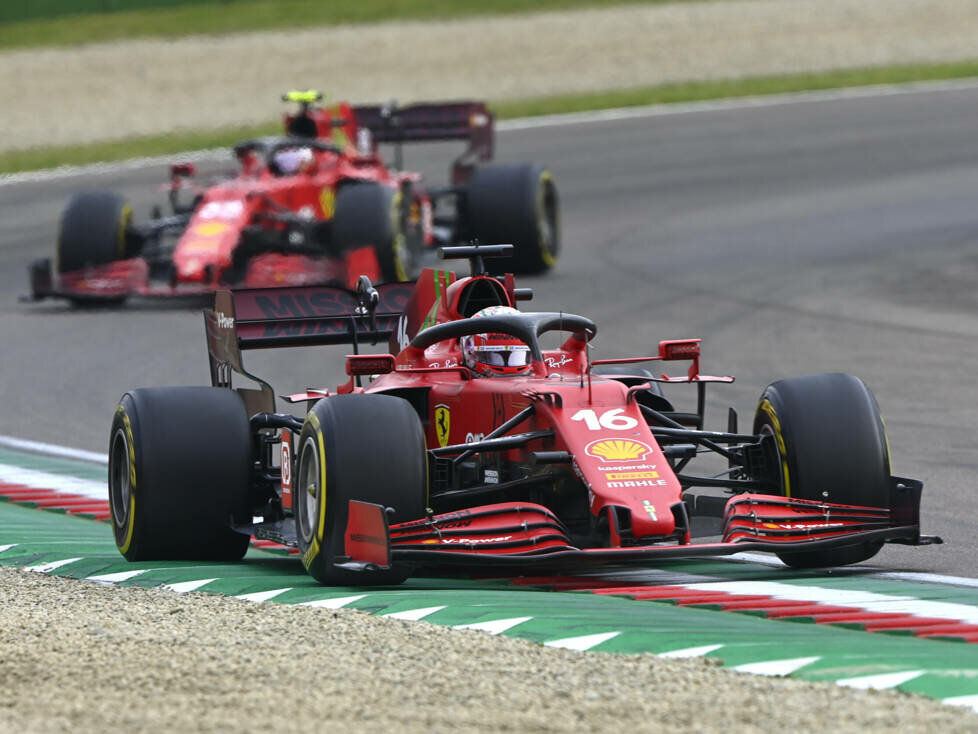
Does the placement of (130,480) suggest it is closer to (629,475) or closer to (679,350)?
(629,475)

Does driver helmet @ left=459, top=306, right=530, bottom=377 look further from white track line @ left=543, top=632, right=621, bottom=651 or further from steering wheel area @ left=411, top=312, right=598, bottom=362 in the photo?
white track line @ left=543, top=632, right=621, bottom=651

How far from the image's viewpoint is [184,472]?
9.44 meters

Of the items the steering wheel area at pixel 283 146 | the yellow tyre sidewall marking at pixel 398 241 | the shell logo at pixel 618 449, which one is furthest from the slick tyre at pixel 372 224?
the shell logo at pixel 618 449

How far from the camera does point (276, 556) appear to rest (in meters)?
10.4

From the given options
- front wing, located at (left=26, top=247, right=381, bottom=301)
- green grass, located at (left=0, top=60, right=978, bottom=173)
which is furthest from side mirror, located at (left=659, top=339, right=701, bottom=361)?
green grass, located at (left=0, top=60, right=978, bottom=173)

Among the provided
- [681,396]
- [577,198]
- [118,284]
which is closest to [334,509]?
[681,396]

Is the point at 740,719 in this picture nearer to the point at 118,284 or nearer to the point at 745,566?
the point at 745,566

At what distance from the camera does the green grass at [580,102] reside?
108ft

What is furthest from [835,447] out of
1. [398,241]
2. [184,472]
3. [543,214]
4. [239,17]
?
[239,17]

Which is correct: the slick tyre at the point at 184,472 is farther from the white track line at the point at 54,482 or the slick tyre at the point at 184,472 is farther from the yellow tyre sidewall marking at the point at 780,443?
the white track line at the point at 54,482

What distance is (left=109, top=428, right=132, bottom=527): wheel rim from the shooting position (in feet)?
32.3

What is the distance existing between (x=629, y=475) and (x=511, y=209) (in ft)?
43.9

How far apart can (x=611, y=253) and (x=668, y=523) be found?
50.4 ft

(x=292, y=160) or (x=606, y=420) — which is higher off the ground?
(x=292, y=160)
